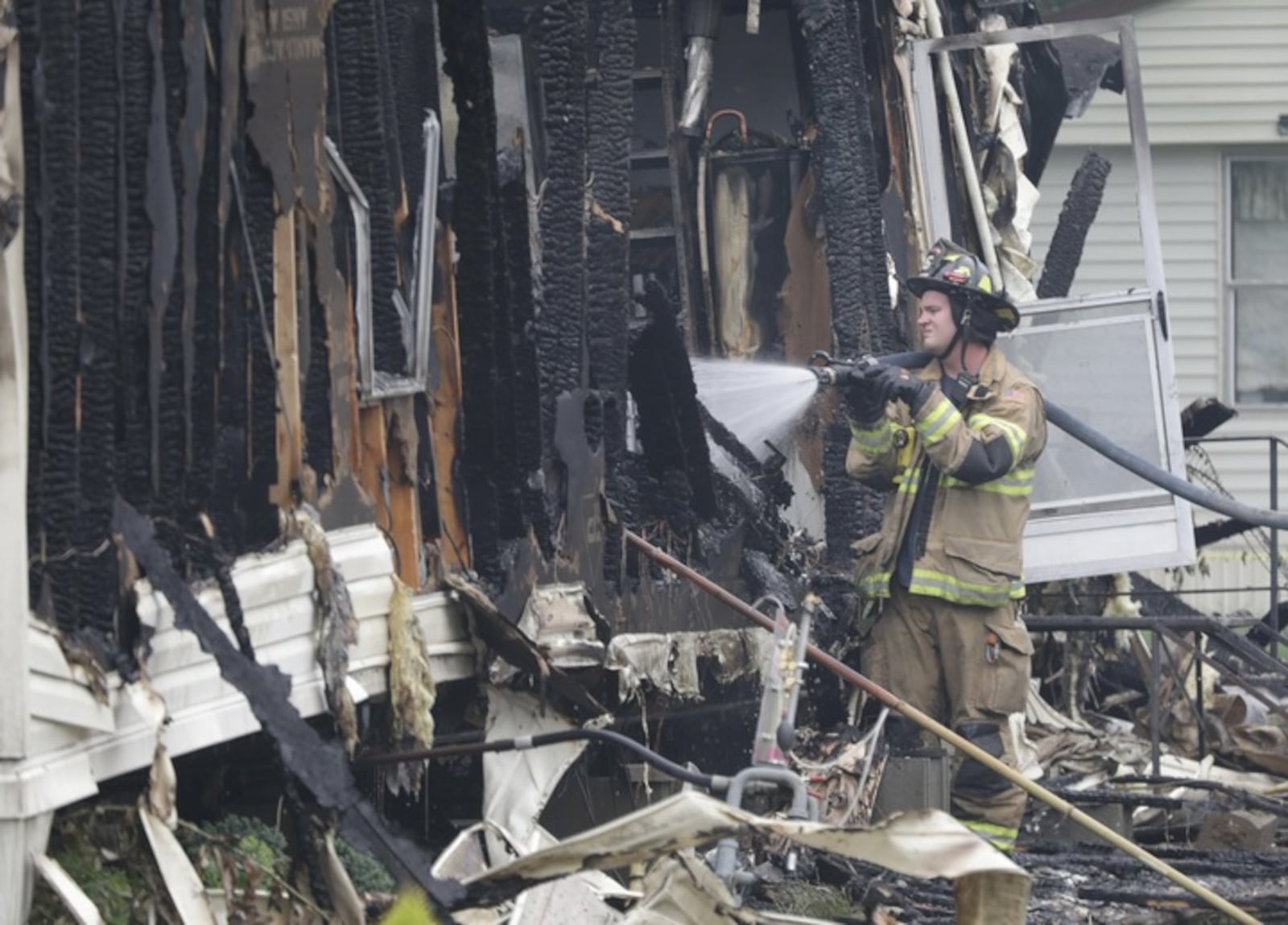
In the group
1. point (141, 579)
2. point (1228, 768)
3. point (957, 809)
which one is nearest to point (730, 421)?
point (957, 809)

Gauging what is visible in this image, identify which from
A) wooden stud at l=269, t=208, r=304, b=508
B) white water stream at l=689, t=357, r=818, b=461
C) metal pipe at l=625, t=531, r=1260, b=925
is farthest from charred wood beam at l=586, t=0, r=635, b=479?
white water stream at l=689, t=357, r=818, b=461

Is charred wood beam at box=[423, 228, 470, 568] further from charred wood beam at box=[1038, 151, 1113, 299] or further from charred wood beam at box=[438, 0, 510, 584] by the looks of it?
charred wood beam at box=[1038, 151, 1113, 299]

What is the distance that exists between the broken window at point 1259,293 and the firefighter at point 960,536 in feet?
38.4

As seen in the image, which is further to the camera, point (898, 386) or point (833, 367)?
point (833, 367)

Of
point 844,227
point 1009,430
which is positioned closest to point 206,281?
point 1009,430

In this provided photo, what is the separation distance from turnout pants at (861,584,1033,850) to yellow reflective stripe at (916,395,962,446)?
2.43ft

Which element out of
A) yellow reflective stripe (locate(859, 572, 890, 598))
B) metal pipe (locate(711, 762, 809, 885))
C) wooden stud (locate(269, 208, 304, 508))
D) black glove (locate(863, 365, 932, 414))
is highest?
wooden stud (locate(269, 208, 304, 508))

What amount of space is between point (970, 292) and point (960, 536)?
3.03ft

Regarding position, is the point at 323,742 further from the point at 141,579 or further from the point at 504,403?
the point at 504,403

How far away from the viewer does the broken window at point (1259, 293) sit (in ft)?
66.7

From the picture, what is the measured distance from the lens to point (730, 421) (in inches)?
405

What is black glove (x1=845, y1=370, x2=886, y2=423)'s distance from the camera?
870 centimetres

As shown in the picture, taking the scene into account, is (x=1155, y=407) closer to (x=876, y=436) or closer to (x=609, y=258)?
(x=876, y=436)

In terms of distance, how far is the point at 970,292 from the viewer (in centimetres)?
910
